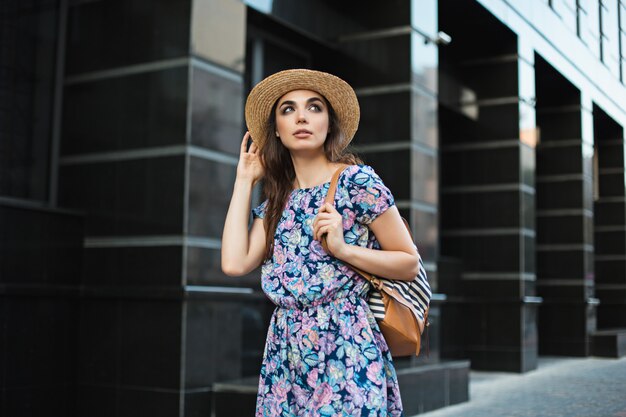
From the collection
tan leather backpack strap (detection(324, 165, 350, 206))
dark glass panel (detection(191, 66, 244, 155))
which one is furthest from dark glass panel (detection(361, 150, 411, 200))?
tan leather backpack strap (detection(324, 165, 350, 206))

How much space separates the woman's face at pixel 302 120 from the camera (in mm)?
2938

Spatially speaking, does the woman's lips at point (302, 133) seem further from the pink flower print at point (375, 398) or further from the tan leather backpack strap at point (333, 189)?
the pink flower print at point (375, 398)

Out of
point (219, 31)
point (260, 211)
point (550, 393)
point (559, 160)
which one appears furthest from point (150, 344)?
point (559, 160)

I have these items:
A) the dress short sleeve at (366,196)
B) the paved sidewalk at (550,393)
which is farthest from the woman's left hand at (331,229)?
the paved sidewalk at (550,393)

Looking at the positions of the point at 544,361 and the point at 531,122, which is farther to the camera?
the point at 544,361

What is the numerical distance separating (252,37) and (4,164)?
345 cm

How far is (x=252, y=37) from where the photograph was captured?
396 inches

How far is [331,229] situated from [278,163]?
478mm

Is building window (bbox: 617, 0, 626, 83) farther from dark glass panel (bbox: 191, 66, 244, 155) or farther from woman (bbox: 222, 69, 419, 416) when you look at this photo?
woman (bbox: 222, 69, 419, 416)

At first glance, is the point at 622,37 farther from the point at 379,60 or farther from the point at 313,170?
the point at 313,170

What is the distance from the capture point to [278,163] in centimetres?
311

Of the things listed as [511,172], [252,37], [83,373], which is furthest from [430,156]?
[83,373]

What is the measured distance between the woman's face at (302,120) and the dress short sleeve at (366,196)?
0.20 meters

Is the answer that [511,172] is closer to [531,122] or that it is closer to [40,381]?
[531,122]
